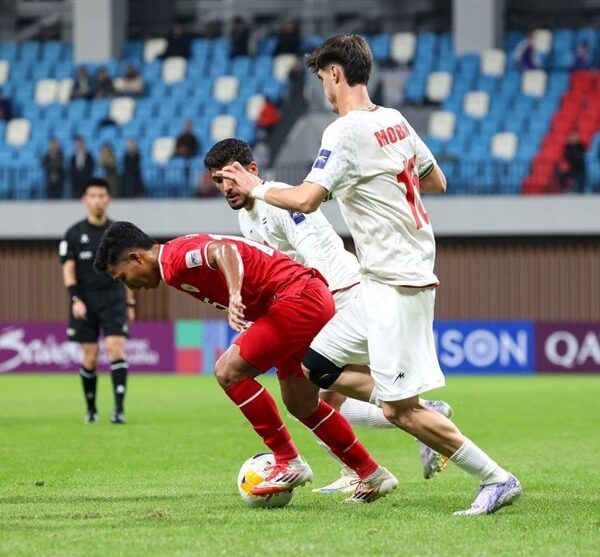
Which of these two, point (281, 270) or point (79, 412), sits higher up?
point (281, 270)

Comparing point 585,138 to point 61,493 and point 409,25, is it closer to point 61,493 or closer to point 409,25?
point 409,25

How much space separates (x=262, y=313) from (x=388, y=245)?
954 millimetres

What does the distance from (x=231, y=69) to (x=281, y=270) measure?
2670 centimetres

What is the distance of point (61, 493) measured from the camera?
8.59m

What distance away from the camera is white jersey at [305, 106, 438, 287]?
726 centimetres

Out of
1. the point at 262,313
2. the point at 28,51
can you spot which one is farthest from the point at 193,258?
the point at 28,51

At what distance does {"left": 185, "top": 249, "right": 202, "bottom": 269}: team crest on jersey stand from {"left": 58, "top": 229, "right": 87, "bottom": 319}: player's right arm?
283 inches

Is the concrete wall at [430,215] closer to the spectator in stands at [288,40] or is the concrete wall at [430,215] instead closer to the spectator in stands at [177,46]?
the spectator in stands at [288,40]

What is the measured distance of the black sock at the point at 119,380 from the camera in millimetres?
14812

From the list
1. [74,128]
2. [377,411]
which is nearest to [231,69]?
[74,128]

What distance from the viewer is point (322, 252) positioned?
8.80 m

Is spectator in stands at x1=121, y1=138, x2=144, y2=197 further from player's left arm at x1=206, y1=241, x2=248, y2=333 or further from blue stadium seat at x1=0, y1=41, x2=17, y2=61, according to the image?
player's left arm at x1=206, y1=241, x2=248, y2=333

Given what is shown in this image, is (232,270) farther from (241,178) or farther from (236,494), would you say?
(236,494)

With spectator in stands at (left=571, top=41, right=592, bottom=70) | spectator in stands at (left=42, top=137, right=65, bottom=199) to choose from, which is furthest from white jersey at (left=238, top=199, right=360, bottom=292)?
spectator in stands at (left=571, top=41, right=592, bottom=70)
